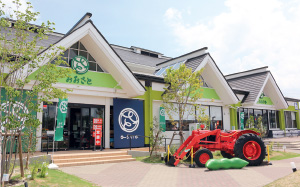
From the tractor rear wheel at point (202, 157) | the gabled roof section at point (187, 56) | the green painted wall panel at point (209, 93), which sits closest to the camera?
the tractor rear wheel at point (202, 157)

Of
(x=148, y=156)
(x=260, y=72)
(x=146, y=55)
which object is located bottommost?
(x=148, y=156)

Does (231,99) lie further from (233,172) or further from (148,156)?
(233,172)

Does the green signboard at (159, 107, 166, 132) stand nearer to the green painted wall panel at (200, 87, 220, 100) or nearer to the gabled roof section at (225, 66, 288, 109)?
the green painted wall panel at (200, 87, 220, 100)

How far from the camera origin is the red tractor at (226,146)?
33.1 ft

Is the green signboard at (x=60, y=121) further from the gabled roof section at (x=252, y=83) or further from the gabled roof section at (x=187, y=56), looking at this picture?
the gabled roof section at (x=252, y=83)

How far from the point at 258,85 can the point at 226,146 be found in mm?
14268

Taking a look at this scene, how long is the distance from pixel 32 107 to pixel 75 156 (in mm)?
5471

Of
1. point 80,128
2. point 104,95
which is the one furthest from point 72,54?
point 80,128

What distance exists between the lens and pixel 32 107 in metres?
6.31

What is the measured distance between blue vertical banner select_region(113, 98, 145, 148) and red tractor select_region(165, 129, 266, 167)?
4477 mm

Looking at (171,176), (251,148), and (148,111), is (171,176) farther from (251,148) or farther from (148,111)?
(148,111)

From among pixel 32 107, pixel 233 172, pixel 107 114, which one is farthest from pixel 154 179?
pixel 107 114

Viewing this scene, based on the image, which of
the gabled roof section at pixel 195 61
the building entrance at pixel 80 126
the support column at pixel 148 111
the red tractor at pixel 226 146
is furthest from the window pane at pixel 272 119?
the building entrance at pixel 80 126

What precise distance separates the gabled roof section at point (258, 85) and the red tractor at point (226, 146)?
12.0m
